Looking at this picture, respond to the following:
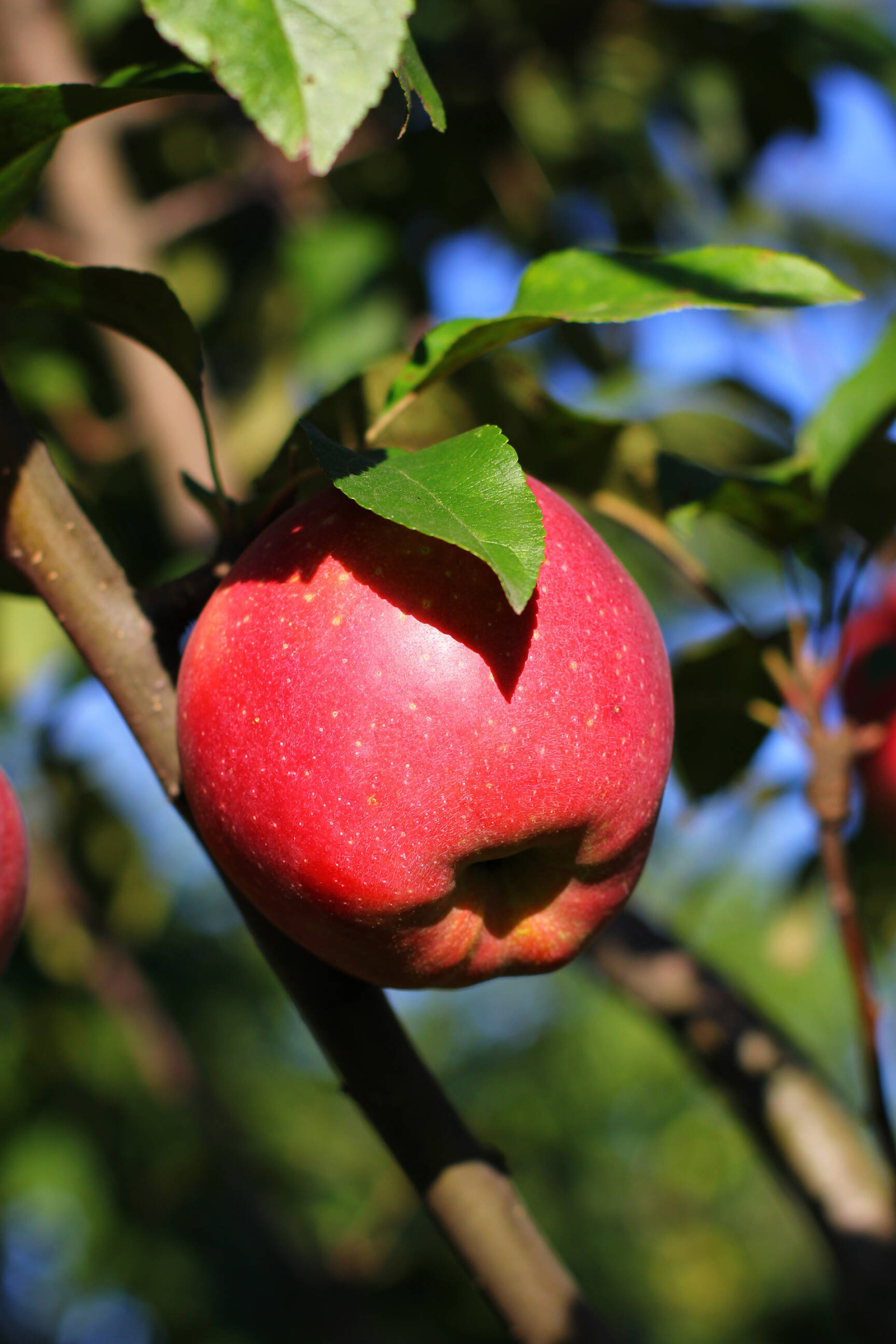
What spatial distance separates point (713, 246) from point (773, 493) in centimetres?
32

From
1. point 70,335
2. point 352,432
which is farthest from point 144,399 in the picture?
point 352,432

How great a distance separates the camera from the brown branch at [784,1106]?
3.46ft

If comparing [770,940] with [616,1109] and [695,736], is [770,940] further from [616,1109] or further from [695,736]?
[616,1109]

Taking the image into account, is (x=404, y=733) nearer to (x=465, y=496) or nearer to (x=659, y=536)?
(x=465, y=496)

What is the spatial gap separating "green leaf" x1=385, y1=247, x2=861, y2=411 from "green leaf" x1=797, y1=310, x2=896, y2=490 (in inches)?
13.5

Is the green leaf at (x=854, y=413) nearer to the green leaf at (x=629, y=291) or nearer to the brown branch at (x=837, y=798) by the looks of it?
the brown branch at (x=837, y=798)

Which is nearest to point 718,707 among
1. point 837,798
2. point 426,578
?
point 837,798

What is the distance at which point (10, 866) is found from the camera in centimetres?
75

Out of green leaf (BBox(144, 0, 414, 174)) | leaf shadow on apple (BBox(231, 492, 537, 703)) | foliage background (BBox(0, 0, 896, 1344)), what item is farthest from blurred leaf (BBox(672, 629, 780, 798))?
green leaf (BBox(144, 0, 414, 174))

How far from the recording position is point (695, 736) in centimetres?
123

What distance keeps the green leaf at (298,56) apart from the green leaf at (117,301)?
0.19 metres

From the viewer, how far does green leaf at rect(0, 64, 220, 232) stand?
1.96 feet

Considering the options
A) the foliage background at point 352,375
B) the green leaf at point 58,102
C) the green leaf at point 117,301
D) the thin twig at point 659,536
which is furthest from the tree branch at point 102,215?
the green leaf at point 58,102

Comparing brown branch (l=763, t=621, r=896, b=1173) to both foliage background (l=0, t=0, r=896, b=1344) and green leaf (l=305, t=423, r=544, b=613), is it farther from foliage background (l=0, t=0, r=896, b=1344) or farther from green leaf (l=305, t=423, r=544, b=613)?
green leaf (l=305, t=423, r=544, b=613)
